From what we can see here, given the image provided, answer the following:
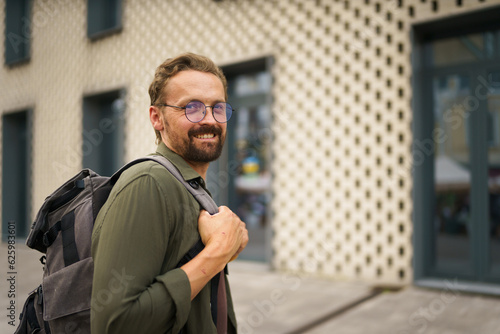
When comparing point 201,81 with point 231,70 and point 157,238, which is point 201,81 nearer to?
point 157,238

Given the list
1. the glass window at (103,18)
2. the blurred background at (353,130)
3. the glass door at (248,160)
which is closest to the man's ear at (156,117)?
the blurred background at (353,130)

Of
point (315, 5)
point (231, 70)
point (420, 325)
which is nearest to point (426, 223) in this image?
point (420, 325)

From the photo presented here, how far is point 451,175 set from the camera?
5.37 m

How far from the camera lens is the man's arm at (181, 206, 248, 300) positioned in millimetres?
1099

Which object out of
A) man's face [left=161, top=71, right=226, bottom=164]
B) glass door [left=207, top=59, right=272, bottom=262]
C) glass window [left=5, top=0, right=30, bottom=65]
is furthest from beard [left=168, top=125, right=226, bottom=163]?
glass door [left=207, top=59, right=272, bottom=262]

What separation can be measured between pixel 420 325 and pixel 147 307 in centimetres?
361

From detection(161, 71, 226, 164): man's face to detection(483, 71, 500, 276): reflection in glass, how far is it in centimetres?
475

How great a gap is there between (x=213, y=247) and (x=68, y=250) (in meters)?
0.37

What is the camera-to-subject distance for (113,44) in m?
8.26

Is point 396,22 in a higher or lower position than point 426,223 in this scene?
higher

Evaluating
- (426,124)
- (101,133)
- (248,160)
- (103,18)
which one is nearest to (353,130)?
(426,124)

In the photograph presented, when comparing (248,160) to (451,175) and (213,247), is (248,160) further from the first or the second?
(213,247)

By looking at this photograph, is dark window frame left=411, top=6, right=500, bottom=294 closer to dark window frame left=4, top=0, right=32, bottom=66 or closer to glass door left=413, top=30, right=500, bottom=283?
glass door left=413, top=30, right=500, bottom=283

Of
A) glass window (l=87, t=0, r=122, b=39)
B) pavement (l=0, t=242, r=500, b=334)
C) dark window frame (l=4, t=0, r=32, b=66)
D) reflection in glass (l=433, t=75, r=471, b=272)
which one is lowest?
pavement (l=0, t=242, r=500, b=334)
